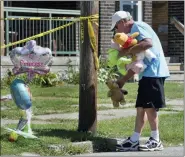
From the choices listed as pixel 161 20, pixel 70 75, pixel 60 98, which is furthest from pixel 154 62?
pixel 161 20

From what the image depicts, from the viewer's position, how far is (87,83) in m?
7.55

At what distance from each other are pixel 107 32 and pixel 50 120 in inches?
317

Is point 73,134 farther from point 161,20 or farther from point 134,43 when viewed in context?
point 161,20

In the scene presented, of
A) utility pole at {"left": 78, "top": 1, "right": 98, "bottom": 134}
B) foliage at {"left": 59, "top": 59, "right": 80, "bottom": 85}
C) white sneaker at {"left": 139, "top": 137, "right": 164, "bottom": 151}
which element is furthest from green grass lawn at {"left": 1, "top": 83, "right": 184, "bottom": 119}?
white sneaker at {"left": 139, "top": 137, "right": 164, "bottom": 151}

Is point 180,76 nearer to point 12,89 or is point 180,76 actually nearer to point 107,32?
point 107,32

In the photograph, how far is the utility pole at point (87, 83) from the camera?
Answer: 7.51 meters

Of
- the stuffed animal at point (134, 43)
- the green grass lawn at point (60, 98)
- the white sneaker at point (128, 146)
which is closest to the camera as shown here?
the stuffed animal at point (134, 43)

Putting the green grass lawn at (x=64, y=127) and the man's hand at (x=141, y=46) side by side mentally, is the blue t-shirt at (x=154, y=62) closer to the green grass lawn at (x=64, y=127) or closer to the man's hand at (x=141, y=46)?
the man's hand at (x=141, y=46)

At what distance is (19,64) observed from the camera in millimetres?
6773

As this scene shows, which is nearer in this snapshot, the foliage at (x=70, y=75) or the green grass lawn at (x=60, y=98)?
the green grass lawn at (x=60, y=98)

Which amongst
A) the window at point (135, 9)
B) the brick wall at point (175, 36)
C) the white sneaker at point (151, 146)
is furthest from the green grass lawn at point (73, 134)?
the brick wall at point (175, 36)

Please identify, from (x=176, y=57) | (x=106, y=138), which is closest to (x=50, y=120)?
(x=106, y=138)

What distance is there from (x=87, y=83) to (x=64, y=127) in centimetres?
89

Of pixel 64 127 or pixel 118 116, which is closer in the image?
pixel 64 127
